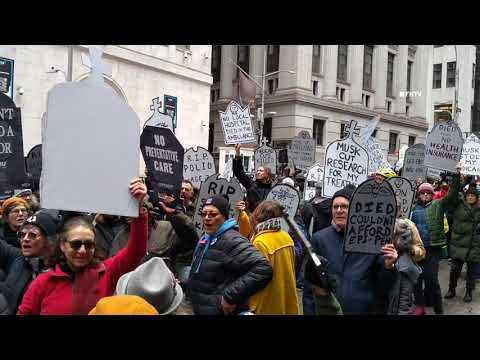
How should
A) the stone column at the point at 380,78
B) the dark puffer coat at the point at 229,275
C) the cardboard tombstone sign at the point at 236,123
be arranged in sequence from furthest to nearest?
the stone column at the point at 380,78 < the cardboard tombstone sign at the point at 236,123 < the dark puffer coat at the point at 229,275

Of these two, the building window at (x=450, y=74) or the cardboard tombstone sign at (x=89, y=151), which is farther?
the building window at (x=450, y=74)

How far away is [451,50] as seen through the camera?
177 ft

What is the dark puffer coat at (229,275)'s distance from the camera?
3.78m

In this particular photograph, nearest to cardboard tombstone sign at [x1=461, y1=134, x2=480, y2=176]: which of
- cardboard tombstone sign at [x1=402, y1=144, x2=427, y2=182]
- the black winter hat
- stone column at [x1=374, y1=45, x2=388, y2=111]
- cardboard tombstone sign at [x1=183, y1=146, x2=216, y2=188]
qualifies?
cardboard tombstone sign at [x1=402, y1=144, x2=427, y2=182]

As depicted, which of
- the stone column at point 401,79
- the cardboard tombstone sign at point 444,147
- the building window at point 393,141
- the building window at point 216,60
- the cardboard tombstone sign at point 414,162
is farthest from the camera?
the building window at point 393,141

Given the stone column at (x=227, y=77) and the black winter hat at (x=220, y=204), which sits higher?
the stone column at (x=227, y=77)

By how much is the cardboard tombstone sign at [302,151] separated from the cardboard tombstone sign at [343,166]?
15.3 ft

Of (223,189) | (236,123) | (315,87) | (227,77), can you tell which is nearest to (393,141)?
(315,87)

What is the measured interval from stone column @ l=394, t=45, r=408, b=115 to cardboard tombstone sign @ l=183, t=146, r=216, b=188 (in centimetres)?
4735

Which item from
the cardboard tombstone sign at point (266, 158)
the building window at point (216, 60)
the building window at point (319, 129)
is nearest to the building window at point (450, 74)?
the building window at point (319, 129)

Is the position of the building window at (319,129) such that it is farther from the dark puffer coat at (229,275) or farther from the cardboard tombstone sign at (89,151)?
the cardboard tombstone sign at (89,151)
